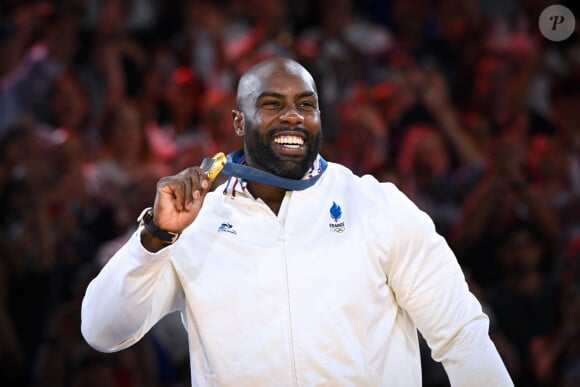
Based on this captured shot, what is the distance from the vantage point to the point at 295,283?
290cm

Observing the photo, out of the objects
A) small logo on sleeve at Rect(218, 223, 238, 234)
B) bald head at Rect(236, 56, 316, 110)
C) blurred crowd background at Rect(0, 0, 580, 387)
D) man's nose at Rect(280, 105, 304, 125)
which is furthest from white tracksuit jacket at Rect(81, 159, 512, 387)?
blurred crowd background at Rect(0, 0, 580, 387)

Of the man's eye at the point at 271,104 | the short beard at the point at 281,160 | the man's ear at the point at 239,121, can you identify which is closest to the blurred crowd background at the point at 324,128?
the man's ear at the point at 239,121

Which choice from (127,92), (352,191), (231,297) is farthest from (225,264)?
(127,92)

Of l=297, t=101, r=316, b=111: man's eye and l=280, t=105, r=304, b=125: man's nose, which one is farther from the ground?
l=297, t=101, r=316, b=111: man's eye

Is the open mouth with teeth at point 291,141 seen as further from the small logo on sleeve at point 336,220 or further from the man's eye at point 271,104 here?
the small logo on sleeve at point 336,220

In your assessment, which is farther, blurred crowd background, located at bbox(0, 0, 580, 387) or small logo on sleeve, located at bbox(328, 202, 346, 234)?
blurred crowd background, located at bbox(0, 0, 580, 387)

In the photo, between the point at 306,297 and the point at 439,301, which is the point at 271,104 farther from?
the point at 439,301

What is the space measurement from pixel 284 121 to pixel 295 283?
22.4 inches

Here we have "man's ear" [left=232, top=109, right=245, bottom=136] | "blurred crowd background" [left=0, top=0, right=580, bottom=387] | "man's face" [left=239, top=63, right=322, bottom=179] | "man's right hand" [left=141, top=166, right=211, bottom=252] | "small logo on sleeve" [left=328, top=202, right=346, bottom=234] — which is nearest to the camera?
"man's right hand" [left=141, top=166, right=211, bottom=252]

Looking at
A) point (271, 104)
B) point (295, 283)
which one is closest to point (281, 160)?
point (271, 104)

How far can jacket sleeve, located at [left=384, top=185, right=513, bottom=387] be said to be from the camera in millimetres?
2842

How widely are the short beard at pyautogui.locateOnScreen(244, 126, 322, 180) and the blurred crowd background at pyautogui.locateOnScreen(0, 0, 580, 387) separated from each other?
2.20 m

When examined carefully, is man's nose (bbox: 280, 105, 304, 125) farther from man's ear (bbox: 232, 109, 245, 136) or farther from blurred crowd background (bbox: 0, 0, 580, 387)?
blurred crowd background (bbox: 0, 0, 580, 387)

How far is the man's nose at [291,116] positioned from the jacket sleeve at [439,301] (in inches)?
15.8
